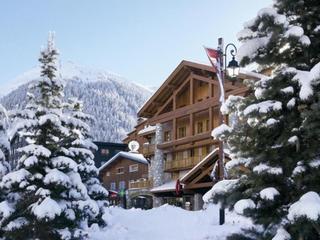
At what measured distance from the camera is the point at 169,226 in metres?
20.3

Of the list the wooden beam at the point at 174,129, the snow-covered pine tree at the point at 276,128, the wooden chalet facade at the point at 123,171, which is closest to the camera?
the snow-covered pine tree at the point at 276,128

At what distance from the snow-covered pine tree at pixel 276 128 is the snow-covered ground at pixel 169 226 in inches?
270

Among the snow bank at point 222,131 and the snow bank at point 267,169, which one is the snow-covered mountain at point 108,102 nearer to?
the snow bank at point 222,131

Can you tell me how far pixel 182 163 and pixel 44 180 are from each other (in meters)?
28.7

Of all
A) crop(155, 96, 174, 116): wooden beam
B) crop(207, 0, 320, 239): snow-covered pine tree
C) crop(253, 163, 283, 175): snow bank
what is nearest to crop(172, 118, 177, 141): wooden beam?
crop(155, 96, 174, 116): wooden beam

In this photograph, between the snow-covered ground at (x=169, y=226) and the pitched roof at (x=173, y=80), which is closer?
the snow-covered ground at (x=169, y=226)

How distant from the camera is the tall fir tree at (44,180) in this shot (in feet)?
42.1

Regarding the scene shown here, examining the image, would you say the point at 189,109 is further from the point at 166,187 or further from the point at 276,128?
the point at 276,128

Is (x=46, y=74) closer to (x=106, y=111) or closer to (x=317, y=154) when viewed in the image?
(x=317, y=154)

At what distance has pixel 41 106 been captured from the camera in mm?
13938

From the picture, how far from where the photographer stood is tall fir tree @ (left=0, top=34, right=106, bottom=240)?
12.8m

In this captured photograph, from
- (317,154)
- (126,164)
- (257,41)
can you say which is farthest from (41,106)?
(126,164)

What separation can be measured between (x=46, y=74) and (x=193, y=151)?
92.9ft

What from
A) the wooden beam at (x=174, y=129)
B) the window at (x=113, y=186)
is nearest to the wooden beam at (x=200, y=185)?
the wooden beam at (x=174, y=129)
